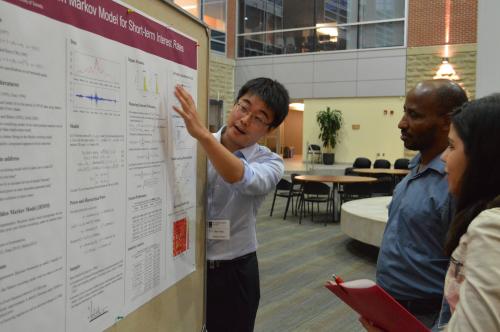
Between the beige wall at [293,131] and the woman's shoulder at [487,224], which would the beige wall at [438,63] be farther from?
the woman's shoulder at [487,224]

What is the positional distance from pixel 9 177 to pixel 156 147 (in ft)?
1.78

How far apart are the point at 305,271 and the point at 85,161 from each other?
4.35m

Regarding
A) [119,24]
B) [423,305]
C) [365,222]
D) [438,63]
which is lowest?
[365,222]

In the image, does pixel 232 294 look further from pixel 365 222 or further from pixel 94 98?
pixel 365 222

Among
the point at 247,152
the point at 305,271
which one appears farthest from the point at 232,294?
the point at 305,271

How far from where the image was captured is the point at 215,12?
1730 cm

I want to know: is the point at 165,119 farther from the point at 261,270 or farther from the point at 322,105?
the point at 322,105

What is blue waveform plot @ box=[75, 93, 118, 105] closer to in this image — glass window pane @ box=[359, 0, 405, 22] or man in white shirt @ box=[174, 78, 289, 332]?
man in white shirt @ box=[174, 78, 289, 332]

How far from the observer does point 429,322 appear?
1.76 meters

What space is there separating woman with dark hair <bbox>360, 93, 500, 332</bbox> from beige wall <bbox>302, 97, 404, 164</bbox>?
543 inches

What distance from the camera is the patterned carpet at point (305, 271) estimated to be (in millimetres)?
3762

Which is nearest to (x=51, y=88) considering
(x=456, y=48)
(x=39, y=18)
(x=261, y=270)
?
(x=39, y=18)

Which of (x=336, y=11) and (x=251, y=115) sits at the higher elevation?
(x=336, y=11)

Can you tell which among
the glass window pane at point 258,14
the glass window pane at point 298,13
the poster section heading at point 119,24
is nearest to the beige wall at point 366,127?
the glass window pane at point 298,13
